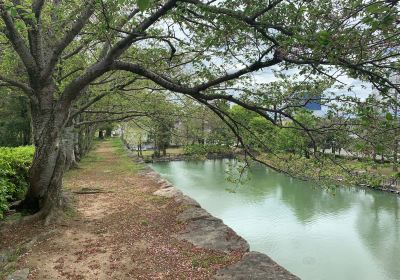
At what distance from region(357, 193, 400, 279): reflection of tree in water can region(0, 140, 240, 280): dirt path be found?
9.19 metres

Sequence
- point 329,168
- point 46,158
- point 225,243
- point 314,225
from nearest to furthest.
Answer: point 329,168
point 225,243
point 46,158
point 314,225

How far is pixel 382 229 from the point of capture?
60.9ft

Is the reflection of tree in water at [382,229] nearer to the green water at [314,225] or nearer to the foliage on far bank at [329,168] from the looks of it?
the green water at [314,225]

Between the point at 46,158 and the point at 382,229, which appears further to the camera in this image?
the point at 382,229

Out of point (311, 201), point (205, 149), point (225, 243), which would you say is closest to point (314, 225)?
point (311, 201)

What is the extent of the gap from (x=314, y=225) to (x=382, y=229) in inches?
146

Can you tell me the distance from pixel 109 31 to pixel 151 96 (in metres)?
7.81

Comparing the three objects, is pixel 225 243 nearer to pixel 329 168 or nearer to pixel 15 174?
pixel 329 168

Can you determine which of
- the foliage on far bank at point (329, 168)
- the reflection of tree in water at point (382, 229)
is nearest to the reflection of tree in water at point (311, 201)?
the reflection of tree in water at point (382, 229)

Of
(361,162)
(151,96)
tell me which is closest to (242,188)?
(151,96)

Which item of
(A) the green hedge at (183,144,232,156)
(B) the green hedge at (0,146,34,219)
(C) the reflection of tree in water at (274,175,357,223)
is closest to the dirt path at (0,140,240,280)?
(B) the green hedge at (0,146,34,219)

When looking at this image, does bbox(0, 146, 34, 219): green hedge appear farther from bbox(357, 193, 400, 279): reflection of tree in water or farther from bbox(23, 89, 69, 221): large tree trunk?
bbox(357, 193, 400, 279): reflection of tree in water

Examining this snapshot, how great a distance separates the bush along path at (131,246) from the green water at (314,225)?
1.37 metres

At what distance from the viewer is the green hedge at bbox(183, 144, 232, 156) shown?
24.0 ft
